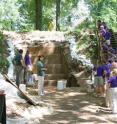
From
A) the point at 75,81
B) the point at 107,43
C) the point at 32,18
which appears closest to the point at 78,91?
the point at 75,81

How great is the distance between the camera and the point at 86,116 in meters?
14.5

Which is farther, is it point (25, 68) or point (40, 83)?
point (25, 68)

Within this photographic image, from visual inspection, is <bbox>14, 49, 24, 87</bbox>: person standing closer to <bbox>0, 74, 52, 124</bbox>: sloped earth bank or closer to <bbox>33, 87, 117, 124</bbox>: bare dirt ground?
<bbox>33, 87, 117, 124</bbox>: bare dirt ground

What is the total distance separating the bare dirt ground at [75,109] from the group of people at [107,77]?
1.43ft

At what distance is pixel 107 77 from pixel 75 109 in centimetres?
232

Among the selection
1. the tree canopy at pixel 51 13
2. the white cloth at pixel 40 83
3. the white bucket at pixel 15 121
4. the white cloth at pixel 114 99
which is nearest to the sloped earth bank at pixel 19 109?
the white bucket at pixel 15 121

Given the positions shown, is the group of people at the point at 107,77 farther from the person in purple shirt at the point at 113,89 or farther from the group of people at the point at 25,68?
the group of people at the point at 25,68

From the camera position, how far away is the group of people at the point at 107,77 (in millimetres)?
15094

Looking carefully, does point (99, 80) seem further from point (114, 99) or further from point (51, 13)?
point (51, 13)

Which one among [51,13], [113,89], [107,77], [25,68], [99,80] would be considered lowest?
[113,89]

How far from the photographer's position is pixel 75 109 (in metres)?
15.8

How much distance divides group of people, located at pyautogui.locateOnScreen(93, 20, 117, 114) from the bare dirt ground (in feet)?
1.43

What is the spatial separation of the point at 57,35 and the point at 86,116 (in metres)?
14.4

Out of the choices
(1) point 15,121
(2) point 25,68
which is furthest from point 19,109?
(2) point 25,68
